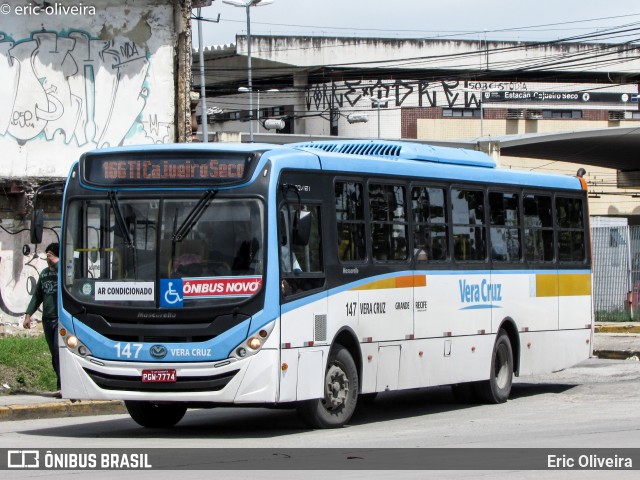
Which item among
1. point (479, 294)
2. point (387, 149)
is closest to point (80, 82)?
point (387, 149)

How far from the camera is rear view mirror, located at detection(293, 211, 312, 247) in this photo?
12.3 meters

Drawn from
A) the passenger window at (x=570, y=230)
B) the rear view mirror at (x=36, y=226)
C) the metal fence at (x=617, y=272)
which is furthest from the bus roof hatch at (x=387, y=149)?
the metal fence at (x=617, y=272)

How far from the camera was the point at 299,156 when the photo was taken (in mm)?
12797

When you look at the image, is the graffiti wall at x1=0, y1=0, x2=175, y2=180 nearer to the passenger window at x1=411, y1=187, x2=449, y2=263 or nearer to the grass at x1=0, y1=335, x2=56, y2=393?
the grass at x1=0, y1=335, x2=56, y2=393

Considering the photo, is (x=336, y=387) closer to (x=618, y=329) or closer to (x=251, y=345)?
(x=251, y=345)

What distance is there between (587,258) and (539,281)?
172 centimetres

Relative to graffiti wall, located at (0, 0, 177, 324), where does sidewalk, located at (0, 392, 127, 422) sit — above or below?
below

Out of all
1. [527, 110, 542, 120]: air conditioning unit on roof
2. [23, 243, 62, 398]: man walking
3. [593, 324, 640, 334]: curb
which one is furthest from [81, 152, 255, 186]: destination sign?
[527, 110, 542, 120]: air conditioning unit on roof

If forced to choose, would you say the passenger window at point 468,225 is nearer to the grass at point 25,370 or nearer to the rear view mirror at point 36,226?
the rear view mirror at point 36,226

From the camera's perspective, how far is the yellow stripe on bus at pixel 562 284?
17328 millimetres

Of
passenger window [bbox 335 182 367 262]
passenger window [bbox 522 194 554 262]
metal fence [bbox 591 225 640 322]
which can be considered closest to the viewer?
passenger window [bbox 335 182 367 262]

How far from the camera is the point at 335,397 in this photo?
13039 millimetres

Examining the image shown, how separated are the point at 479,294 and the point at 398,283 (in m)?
2.02

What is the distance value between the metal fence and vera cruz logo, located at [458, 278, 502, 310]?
17.4 metres
